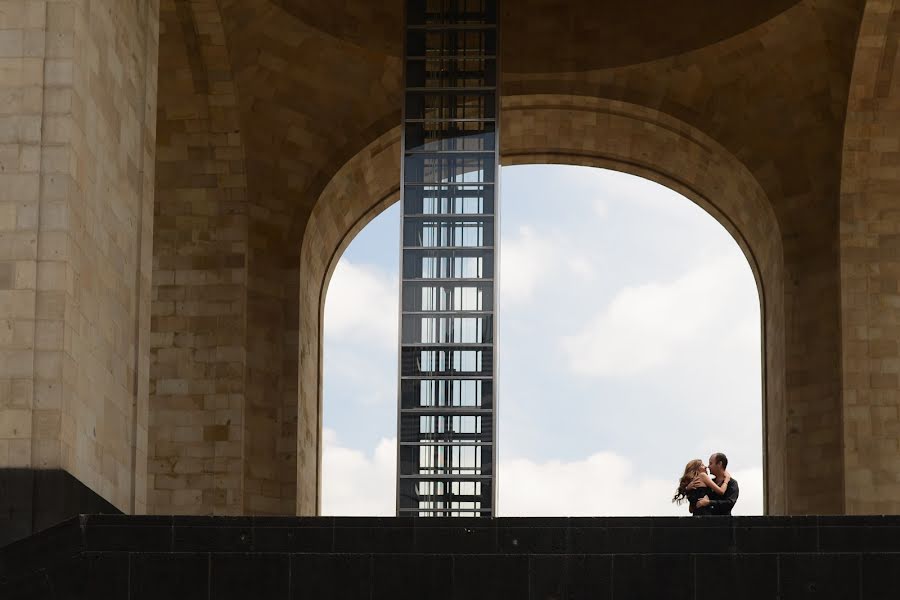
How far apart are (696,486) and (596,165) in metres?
12.5

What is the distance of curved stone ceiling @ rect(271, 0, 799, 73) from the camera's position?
24203mm

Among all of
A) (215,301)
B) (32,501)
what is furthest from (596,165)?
(32,501)

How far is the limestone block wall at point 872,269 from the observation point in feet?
73.5

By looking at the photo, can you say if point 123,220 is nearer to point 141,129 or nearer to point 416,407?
point 141,129

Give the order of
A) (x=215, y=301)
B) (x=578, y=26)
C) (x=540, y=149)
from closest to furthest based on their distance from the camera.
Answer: (x=215, y=301) → (x=578, y=26) → (x=540, y=149)

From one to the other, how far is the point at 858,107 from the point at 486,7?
5.47 metres

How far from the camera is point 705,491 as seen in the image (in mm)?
14297

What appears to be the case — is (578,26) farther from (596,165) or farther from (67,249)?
(67,249)

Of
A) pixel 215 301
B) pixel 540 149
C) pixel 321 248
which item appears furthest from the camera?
pixel 540 149

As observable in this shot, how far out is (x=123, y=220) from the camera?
16469 mm

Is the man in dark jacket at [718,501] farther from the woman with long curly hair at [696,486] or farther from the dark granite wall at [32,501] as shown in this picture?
the dark granite wall at [32,501]

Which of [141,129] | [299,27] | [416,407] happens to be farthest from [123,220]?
[299,27]

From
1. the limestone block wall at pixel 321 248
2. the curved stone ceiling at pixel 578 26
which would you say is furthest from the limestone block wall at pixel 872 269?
the limestone block wall at pixel 321 248

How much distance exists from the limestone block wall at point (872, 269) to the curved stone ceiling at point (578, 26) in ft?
5.93
